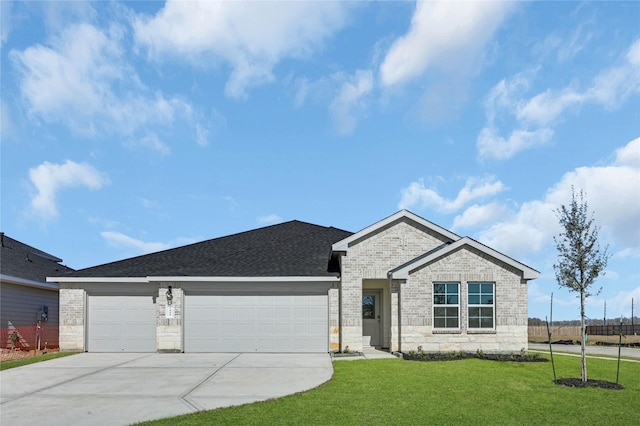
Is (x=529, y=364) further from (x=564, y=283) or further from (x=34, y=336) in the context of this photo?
(x=34, y=336)

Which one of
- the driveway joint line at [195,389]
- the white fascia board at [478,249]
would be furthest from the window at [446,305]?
the driveway joint line at [195,389]

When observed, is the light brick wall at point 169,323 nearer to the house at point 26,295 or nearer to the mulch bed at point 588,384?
the house at point 26,295

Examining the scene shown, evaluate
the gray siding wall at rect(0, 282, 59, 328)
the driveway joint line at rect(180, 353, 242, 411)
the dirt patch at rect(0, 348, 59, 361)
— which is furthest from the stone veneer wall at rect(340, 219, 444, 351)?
the gray siding wall at rect(0, 282, 59, 328)

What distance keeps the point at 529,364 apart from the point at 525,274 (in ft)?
11.8

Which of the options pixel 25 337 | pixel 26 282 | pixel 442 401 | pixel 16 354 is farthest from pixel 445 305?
pixel 26 282

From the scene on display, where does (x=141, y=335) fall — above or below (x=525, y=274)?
below

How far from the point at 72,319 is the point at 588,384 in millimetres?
18007

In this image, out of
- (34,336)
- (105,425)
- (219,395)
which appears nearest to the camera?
(105,425)

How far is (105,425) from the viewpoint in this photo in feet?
30.4

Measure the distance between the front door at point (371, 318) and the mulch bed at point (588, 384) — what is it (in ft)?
29.8

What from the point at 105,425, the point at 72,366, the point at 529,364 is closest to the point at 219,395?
the point at 105,425

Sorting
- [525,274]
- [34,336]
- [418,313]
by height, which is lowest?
[34,336]

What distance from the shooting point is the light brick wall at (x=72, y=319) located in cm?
2094

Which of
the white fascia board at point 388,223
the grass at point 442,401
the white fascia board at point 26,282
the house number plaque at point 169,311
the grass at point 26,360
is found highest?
the white fascia board at point 388,223
